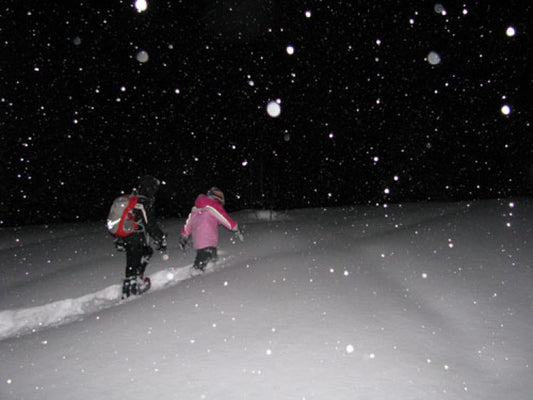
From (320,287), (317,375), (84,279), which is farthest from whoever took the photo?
(84,279)

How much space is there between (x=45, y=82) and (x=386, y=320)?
24.2m

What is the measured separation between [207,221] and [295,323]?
282 cm

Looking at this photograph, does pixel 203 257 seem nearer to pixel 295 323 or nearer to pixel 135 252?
pixel 135 252

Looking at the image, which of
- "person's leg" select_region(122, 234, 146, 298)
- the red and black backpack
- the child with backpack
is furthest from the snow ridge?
the red and black backpack

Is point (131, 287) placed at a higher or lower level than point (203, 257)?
lower

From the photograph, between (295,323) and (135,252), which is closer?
(295,323)

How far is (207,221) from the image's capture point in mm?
6363

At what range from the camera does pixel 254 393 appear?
2.87 meters

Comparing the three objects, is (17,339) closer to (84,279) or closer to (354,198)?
(84,279)

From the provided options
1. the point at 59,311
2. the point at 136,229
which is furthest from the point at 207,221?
the point at 59,311

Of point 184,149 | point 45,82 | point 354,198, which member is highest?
point 45,82

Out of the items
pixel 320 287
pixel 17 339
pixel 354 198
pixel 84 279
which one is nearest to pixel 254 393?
pixel 320 287

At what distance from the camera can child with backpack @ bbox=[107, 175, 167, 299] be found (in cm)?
532

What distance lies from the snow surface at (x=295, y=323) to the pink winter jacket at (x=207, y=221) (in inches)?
22.0
